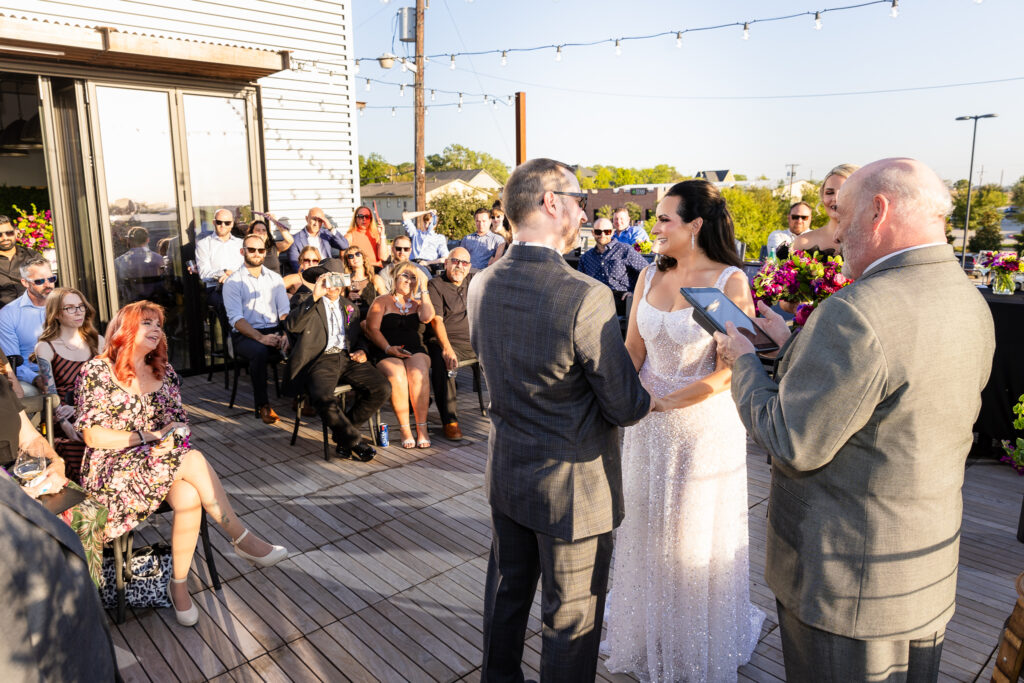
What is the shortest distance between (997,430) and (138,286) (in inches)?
306

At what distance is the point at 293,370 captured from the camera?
5.01 metres

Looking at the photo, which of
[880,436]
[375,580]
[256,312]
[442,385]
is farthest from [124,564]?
[256,312]

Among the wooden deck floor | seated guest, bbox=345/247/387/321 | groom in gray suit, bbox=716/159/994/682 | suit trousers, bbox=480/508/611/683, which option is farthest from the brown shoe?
groom in gray suit, bbox=716/159/994/682

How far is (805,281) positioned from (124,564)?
326 centimetres

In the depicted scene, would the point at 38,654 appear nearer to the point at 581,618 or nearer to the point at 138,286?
the point at 581,618

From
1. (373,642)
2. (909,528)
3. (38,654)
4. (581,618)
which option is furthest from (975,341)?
(373,642)

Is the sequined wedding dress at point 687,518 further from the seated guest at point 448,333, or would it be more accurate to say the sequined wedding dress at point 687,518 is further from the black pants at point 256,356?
the black pants at point 256,356

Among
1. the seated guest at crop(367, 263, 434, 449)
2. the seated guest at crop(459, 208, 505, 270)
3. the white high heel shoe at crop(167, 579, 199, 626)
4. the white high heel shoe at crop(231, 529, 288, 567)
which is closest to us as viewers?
the white high heel shoe at crop(167, 579, 199, 626)

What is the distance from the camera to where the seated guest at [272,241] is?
687 centimetres

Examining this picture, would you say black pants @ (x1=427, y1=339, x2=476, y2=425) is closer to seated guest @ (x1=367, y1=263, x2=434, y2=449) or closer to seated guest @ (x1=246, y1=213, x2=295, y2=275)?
seated guest @ (x1=367, y1=263, x2=434, y2=449)

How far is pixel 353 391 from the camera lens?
520 centimetres

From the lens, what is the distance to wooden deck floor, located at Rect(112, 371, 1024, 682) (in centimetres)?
262

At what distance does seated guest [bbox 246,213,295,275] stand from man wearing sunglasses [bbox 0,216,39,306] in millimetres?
1964

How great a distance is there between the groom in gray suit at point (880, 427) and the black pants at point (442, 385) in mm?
3848
